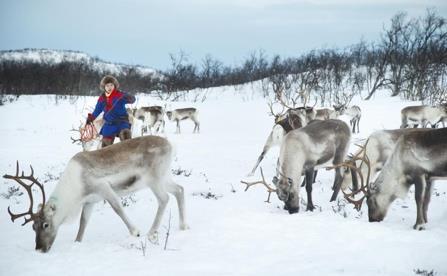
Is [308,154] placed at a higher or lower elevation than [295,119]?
lower

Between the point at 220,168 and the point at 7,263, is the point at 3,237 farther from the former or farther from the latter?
the point at 220,168

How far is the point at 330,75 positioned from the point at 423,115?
22.6 m

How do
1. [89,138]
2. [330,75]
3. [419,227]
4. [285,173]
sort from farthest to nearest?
[330,75]
[89,138]
[285,173]
[419,227]

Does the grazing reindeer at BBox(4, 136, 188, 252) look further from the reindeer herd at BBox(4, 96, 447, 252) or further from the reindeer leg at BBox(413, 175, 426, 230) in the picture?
the reindeer leg at BBox(413, 175, 426, 230)

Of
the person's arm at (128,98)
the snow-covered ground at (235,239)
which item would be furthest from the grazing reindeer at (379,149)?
the person's arm at (128,98)

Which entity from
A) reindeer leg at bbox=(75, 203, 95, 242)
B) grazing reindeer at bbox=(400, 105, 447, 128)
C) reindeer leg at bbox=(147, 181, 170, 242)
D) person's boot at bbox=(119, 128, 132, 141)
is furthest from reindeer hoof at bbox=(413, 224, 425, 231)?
grazing reindeer at bbox=(400, 105, 447, 128)

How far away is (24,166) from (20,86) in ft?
86.3

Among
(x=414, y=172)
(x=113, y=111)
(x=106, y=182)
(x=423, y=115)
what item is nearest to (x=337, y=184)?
(x=414, y=172)

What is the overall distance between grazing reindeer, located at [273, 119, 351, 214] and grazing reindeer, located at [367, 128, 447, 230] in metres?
1.06

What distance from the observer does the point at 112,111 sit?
24.1ft

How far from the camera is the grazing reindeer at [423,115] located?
17.5m

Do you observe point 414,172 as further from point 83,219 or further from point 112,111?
point 112,111

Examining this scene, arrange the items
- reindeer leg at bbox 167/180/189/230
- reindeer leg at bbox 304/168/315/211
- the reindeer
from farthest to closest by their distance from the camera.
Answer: the reindeer → reindeer leg at bbox 304/168/315/211 → reindeer leg at bbox 167/180/189/230

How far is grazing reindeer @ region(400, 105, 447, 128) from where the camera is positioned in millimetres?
17453
